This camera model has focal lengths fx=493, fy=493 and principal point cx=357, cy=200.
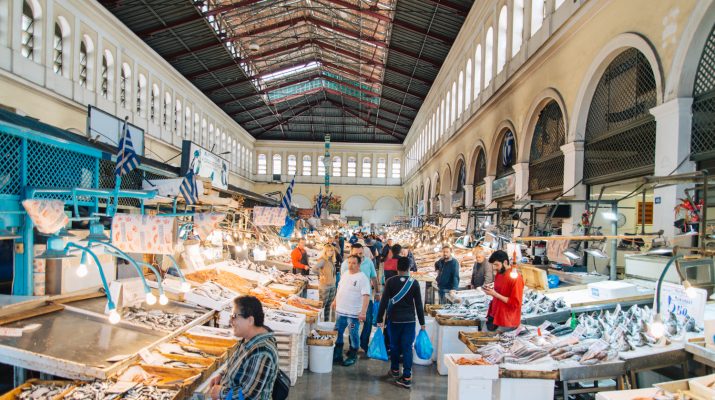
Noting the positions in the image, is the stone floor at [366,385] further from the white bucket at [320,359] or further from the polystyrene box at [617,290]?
the polystyrene box at [617,290]

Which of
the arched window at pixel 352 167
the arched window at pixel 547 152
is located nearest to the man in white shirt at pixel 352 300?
the arched window at pixel 547 152

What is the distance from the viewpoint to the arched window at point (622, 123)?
24.9 feet

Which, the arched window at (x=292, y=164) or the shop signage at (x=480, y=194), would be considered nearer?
the shop signage at (x=480, y=194)

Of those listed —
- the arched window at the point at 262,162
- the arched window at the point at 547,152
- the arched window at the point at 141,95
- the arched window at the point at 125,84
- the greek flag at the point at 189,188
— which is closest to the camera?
the greek flag at the point at 189,188

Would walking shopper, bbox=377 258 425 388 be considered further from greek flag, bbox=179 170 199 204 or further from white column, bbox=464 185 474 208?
white column, bbox=464 185 474 208

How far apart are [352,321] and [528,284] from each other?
3.39 metres

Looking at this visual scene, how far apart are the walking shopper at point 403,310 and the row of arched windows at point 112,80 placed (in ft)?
41.2

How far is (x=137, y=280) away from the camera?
6148 millimetres

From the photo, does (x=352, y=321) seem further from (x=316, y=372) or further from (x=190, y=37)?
(x=190, y=37)

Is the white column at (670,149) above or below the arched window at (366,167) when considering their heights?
below

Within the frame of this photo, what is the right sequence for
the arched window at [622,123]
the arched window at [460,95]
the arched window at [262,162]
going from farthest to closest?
1. the arched window at [262,162]
2. the arched window at [460,95]
3. the arched window at [622,123]

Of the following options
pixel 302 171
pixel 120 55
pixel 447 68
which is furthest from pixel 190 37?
pixel 302 171

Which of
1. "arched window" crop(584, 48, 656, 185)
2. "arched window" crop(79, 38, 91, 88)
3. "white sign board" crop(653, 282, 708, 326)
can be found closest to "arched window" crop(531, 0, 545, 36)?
"arched window" crop(584, 48, 656, 185)

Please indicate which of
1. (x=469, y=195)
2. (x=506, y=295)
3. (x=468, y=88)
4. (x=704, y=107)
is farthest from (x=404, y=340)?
(x=468, y=88)
